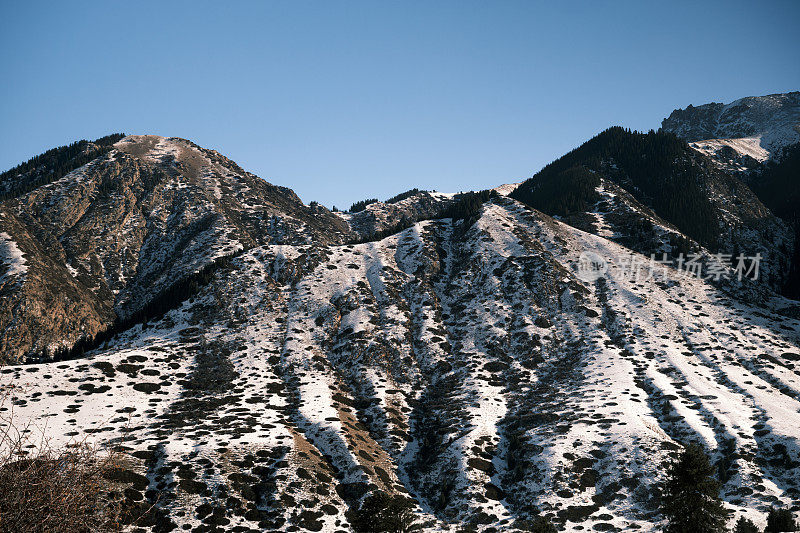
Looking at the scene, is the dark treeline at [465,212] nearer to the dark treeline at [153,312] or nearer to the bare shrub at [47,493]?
the dark treeline at [153,312]

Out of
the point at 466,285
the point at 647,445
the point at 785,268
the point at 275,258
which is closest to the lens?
the point at 647,445

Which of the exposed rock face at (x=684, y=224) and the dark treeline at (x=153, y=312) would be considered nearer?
the dark treeline at (x=153, y=312)

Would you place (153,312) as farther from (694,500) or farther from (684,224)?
(684,224)

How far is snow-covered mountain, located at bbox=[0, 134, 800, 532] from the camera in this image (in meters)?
65.4

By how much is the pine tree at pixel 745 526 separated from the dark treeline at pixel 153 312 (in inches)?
4756

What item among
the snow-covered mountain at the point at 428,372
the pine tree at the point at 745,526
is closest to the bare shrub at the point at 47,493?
the snow-covered mountain at the point at 428,372

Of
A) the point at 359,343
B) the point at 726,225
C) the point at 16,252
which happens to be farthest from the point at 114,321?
the point at 726,225

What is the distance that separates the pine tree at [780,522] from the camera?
1961 inches

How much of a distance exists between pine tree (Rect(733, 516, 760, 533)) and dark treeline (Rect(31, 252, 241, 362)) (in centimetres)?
12081

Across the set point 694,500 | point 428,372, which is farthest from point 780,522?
point 428,372

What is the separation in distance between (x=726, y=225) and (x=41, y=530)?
8479 inches

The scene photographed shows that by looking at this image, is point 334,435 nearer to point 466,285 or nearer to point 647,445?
point 647,445

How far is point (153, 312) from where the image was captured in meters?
135

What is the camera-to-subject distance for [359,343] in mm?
111188
